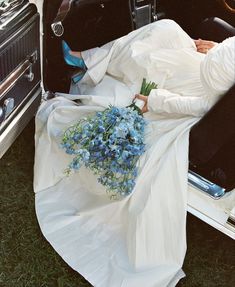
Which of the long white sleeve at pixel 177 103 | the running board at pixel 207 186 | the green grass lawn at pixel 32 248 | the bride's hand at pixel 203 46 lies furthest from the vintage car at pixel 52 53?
the bride's hand at pixel 203 46

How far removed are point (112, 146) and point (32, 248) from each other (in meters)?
0.62

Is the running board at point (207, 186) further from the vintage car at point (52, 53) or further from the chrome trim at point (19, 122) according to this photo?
the chrome trim at point (19, 122)

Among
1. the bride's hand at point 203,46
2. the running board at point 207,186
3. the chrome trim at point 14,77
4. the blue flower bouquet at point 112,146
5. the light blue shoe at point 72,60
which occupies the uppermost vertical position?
the chrome trim at point 14,77

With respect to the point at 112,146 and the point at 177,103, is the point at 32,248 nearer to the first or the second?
the point at 112,146

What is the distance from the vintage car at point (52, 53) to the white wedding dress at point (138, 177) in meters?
Result: 0.12

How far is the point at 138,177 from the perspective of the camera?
206 cm

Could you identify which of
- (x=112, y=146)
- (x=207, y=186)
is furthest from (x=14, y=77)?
(x=207, y=186)

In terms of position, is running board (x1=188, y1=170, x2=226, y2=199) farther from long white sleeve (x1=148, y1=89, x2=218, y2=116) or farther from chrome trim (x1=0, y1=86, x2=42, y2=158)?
chrome trim (x1=0, y1=86, x2=42, y2=158)

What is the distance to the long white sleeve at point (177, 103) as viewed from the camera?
2014mm

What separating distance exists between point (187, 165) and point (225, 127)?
265 millimetres

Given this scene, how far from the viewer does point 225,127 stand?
1.86 meters

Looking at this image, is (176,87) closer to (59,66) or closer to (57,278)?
(59,66)

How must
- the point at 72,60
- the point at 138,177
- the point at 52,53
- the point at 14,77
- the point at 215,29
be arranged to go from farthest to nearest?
the point at 215,29 → the point at 72,60 → the point at 52,53 → the point at 138,177 → the point at 14,77

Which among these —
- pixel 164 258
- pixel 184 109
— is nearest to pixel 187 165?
pixel 184 109
